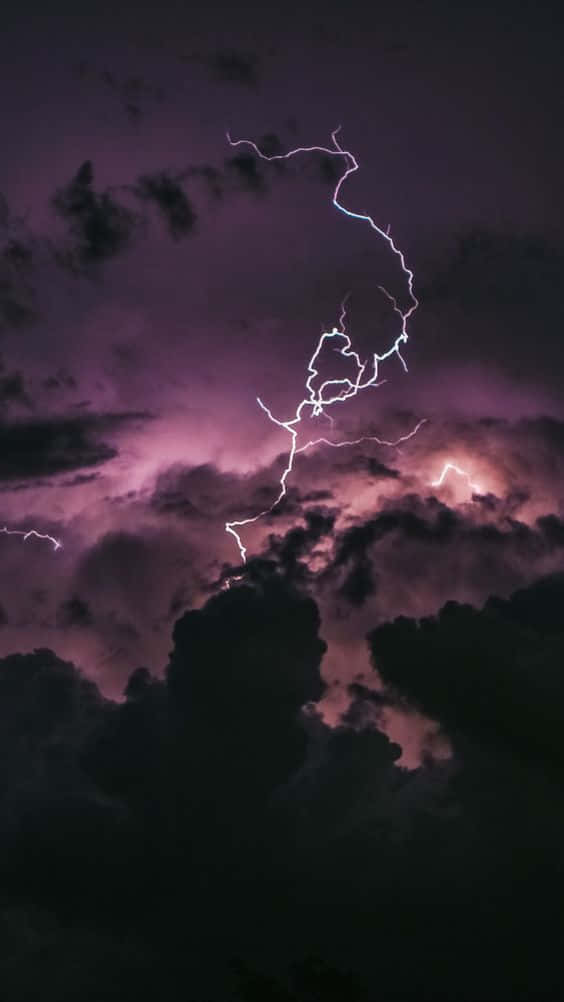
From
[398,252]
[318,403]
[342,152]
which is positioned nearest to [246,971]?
[318,403]

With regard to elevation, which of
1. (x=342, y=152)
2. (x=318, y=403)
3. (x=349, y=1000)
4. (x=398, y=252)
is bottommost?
(x=349, y=1000)

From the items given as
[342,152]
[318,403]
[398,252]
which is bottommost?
[318,403]

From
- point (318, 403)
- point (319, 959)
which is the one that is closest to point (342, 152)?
point (318, 403)

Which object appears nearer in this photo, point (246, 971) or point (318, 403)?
point (318, 403)

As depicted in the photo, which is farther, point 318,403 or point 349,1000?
point 349,1000

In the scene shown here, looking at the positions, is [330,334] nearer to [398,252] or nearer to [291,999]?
[398,252]

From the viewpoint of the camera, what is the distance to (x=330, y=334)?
3438cm

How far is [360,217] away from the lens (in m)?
33.3

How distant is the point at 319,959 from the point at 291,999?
5.58ft

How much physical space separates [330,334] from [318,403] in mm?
2216

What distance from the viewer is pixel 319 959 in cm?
3862

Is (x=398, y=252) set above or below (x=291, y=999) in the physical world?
above

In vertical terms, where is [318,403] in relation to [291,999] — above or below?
above

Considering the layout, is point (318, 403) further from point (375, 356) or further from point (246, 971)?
point (246, 971)
